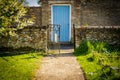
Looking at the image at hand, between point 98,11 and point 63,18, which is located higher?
point 98,11

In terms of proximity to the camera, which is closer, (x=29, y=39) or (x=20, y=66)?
(x=20, y=66)

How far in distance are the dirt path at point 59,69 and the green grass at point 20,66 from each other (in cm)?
31

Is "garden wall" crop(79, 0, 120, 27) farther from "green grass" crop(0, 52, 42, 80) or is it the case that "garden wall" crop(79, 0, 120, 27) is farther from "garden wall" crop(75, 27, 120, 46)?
"green grass" crop(0, 52, 42, 80)

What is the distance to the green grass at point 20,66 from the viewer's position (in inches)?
338

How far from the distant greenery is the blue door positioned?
440cm

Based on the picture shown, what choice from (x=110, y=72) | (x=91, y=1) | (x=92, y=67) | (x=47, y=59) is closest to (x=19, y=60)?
(x=47, y=59)

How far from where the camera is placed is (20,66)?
10.1 metres

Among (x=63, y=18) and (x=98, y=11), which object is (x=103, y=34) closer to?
(x=98, y=11)

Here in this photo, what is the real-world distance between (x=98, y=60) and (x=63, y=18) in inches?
302

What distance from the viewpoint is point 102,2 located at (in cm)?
1806

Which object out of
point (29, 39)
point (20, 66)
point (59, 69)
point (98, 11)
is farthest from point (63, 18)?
point (59, 69)

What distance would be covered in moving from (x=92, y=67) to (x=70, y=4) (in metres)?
8.82

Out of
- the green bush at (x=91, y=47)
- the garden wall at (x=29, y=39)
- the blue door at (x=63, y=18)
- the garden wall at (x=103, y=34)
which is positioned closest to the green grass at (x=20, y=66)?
the garden wall at (x=29, y=39)

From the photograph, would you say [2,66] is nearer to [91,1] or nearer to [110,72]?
[110,72]
